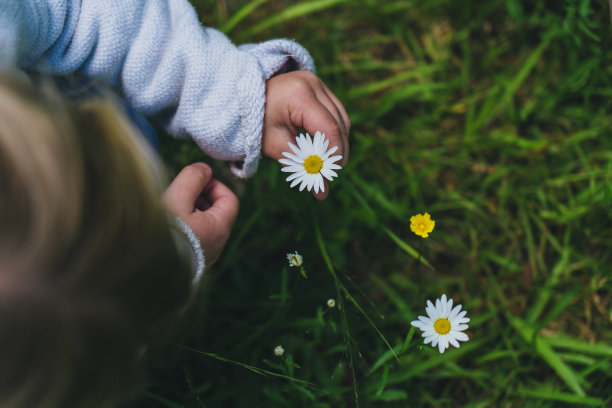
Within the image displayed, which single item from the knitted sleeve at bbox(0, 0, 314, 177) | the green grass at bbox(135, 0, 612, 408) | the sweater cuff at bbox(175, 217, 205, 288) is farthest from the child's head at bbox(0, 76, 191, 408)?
the green grass at bbox(135, 0, 612, 408)

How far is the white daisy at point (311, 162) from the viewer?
75 cm

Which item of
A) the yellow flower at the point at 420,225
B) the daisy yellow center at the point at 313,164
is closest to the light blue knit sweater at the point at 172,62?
the daisy yellow center at the point at 313,164

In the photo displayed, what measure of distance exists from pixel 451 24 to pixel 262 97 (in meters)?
0.76

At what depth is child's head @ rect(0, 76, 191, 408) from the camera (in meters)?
0.48

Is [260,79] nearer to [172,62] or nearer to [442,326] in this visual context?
[172,62]

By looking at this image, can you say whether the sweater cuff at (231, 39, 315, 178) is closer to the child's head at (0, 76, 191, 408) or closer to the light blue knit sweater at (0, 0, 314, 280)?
the light blue knit sweater at (0, 0, 314, 280)

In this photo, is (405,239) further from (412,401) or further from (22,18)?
(22,18)

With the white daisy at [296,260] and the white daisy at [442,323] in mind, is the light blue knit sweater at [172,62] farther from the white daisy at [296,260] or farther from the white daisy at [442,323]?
the white daisy at [442,323]

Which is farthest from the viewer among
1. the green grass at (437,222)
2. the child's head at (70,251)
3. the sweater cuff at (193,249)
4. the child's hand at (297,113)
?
the green grass at (437,222)

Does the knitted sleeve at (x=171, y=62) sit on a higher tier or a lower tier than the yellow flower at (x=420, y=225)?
lower

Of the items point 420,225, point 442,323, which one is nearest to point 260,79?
point 420,225

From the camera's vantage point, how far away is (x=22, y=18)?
0.68 m

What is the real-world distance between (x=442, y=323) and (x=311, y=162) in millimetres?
311

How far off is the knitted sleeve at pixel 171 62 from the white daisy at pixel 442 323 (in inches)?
14.6
